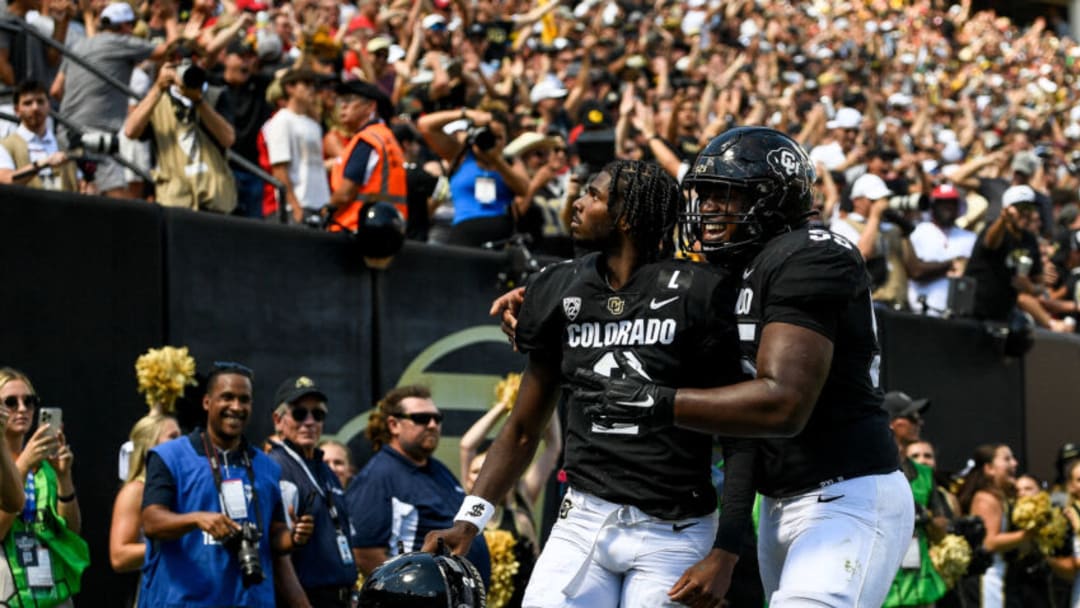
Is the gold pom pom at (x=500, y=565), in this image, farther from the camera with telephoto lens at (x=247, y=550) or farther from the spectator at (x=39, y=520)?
the spectator at (x=39, y=520)

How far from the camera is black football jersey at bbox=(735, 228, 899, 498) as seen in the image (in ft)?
15.8

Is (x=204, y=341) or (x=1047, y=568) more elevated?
(x=204, y=341)

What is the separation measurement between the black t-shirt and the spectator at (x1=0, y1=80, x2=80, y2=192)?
8133mm

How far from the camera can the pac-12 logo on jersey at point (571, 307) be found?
5324mm

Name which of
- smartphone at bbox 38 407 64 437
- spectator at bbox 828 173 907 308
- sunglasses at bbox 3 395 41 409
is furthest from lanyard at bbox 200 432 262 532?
spectator at bbox 828 173 907 308

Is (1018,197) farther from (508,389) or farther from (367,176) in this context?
(367,176)

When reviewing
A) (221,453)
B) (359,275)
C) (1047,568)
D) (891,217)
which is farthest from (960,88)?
(221,453)

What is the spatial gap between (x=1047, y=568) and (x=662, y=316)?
8.23m

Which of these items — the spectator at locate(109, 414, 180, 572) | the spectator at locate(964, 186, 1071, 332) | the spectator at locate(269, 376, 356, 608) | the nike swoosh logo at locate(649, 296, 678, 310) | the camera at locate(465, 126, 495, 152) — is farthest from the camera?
the spectator at locate(964, 186, 1071, 332)

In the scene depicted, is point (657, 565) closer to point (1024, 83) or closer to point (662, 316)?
point (662, 316)

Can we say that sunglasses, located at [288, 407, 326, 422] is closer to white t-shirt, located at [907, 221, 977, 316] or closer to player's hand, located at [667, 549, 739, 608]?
player's hand, located at [667, 549, 739, 608]

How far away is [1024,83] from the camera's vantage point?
101 ft

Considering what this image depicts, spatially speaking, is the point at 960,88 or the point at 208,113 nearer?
the point at 208,113

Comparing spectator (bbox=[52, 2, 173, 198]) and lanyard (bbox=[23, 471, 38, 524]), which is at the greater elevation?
spectator (bbox=[52, 2, 173, 198])
